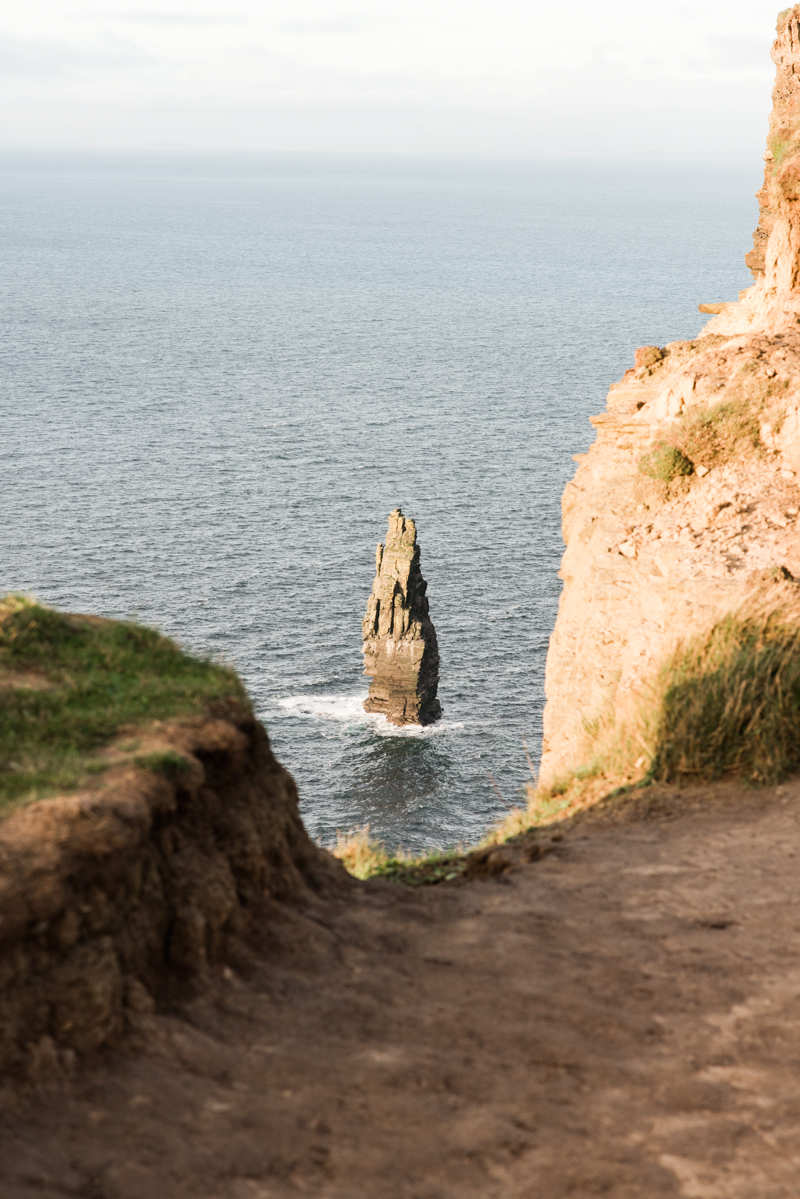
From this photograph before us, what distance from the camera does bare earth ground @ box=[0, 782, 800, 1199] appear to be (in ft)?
22.5

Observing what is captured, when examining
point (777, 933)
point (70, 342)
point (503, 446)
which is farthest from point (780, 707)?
point (70, 342)

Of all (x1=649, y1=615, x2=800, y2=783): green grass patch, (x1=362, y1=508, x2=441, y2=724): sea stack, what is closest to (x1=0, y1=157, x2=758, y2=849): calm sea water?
(x1=362, y1=508, x2=441, y2=724): sea stack

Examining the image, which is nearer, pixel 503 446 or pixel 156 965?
pixel 156 965

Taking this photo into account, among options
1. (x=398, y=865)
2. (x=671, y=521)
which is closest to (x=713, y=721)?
(x=398, y=865)

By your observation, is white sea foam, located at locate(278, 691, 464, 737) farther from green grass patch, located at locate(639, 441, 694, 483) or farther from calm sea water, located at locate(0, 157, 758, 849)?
green grass patch, located at locate(639, 441, 694, 483)

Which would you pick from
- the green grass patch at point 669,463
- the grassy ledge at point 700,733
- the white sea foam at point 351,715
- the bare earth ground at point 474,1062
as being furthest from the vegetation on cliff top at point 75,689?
the white sea foam at point 351,715

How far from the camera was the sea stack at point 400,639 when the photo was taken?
7956 centimetres

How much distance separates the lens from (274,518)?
107938 mm

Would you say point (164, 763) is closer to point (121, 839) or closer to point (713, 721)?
point (121, 839)

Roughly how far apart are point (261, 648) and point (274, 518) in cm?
2761

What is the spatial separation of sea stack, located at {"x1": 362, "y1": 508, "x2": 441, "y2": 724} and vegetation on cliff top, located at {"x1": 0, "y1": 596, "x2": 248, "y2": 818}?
6815 centimetres

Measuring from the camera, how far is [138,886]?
816 cm

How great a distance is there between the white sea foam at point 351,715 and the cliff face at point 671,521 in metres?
55.5

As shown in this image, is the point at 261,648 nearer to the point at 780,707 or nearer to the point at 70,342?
the point at 780,707
